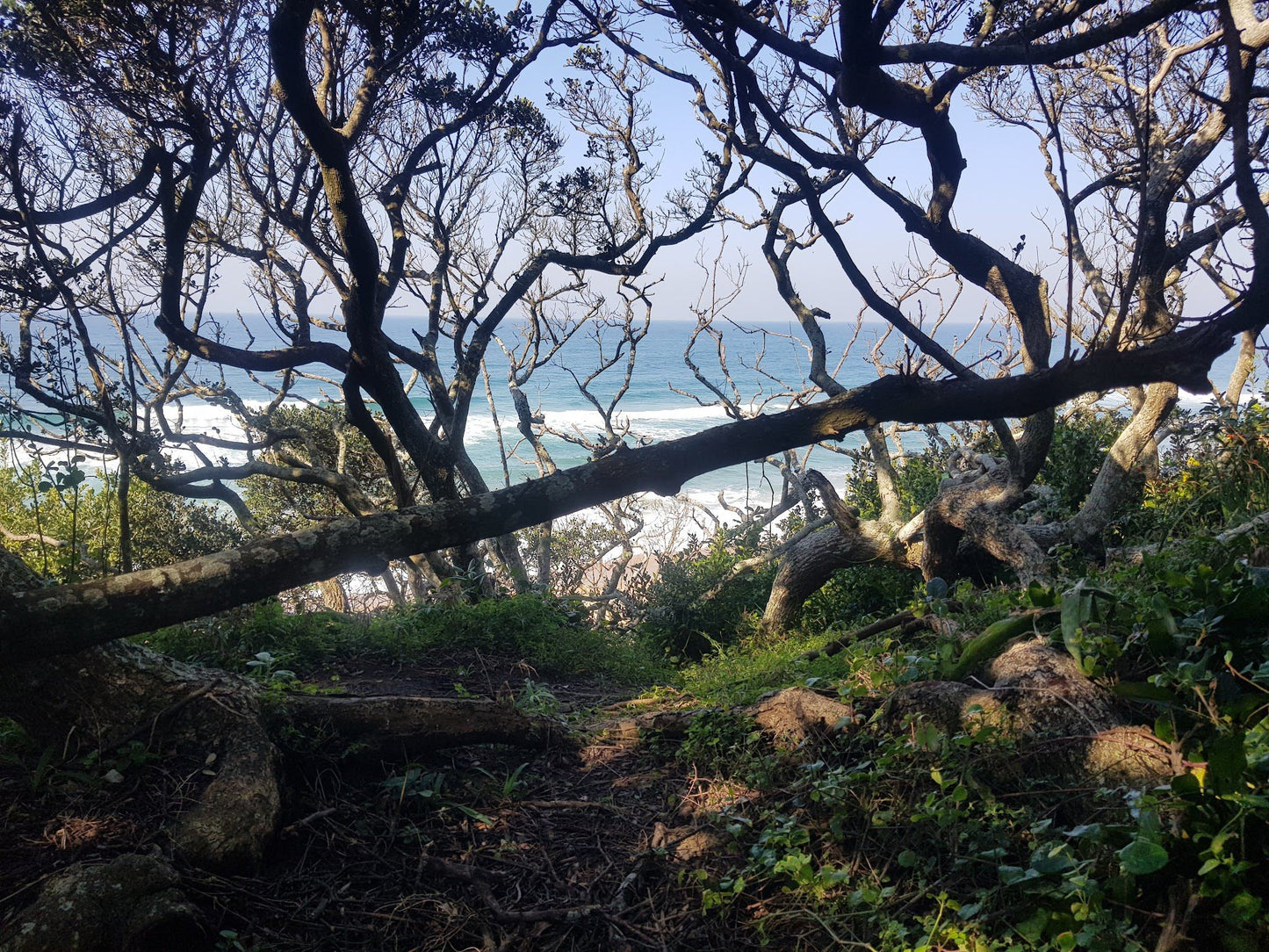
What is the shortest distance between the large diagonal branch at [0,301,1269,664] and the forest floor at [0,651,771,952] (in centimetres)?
53

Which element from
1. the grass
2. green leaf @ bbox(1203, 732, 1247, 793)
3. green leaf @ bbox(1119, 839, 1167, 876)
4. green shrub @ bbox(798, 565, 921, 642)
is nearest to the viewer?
green leaf @ bbox(1119, 839, 1167, 876)

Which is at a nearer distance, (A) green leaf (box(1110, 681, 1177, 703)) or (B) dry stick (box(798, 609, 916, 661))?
(A) green leaf (box(1110, 681, 1177, 703))

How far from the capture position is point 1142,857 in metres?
1.78

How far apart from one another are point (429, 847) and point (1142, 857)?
2235 mm

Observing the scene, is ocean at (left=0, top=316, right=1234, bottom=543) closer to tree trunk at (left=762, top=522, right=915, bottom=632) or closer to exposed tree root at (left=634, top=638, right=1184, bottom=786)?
tree trunk at (left=762, top=522, right=915, bottom=632)

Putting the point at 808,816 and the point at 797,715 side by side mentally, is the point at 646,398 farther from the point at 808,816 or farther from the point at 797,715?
the point at 808,816

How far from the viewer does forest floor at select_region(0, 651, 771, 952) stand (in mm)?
2504

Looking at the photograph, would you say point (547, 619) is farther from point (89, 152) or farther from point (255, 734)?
point (89, 152)

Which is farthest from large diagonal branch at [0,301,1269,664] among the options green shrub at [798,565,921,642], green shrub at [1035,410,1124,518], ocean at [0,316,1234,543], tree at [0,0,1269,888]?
ocean at [0,316,1234,543]

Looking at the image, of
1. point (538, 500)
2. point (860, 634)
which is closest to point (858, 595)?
point (860, 634)

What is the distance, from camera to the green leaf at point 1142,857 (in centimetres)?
175

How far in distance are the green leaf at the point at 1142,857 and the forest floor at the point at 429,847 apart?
A: 1090 mm

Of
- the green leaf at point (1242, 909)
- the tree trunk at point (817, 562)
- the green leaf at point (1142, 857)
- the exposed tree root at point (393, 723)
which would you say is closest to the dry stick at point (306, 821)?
the exposed tree root at point (393, 723)

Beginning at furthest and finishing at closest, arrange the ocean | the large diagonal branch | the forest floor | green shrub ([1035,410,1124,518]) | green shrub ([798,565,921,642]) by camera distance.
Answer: the ocean < green shrub ([1035,410,1124,518]) < green shrub ([798,565,921,642]) < the large diagonal branch < the forest floor
